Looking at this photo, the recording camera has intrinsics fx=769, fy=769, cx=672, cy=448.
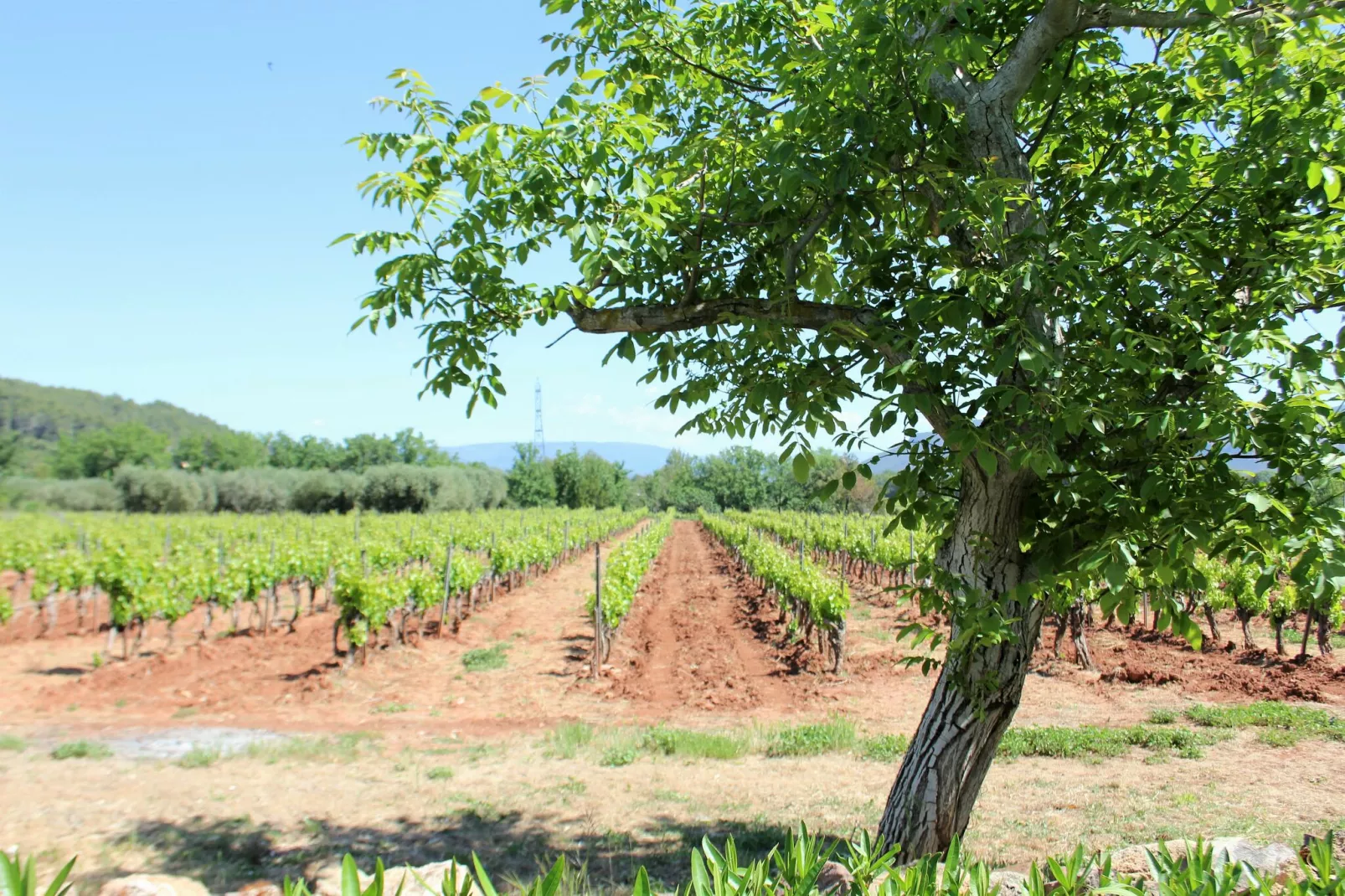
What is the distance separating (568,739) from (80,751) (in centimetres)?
465

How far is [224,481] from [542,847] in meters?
54.8

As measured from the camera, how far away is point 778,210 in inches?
141

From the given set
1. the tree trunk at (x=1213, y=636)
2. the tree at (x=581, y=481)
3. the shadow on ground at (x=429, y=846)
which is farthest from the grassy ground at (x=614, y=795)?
the tree at (x=581, y=481)

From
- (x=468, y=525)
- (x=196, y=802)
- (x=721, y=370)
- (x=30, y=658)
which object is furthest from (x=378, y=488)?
(x=721, y=370)

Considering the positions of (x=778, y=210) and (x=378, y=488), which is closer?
(x=778, y=210)

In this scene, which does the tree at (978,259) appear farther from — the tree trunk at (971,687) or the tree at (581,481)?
the tree at (581,481)

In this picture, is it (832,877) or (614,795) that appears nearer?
(832,877)

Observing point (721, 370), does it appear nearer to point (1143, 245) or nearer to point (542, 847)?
point (1143, 245)

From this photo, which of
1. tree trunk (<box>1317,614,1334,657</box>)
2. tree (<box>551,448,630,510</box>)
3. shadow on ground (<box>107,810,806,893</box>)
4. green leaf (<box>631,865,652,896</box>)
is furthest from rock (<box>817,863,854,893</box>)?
tree (<box>551,448,630,510</box>)

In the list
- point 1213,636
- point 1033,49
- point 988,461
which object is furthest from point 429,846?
point 1213,636

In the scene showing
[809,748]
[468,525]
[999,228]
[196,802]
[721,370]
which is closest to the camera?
[999,228]

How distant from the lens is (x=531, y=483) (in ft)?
235

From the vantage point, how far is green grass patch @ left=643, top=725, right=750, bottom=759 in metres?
7.75

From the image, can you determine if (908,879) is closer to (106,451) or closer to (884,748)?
(884,748)
